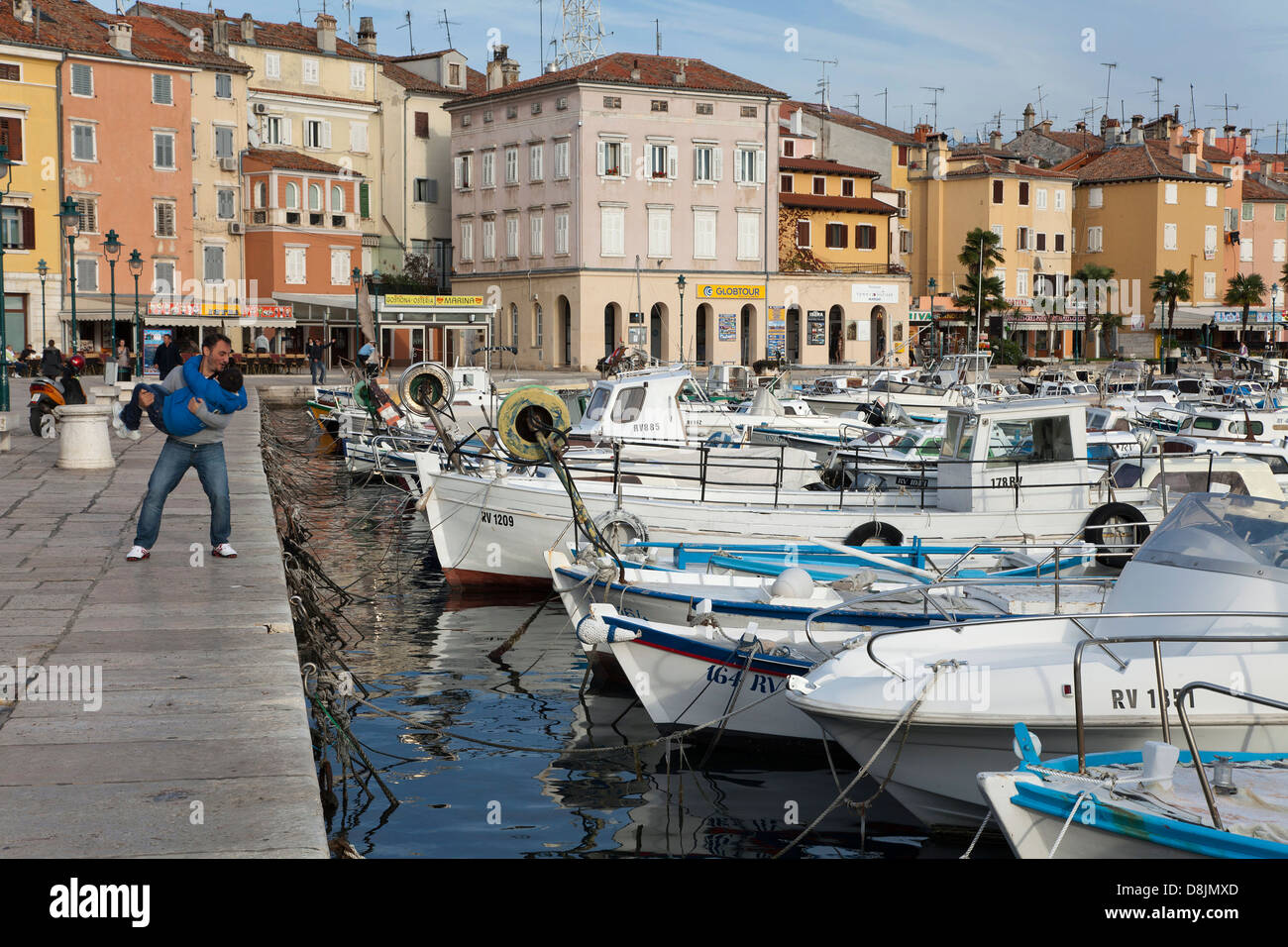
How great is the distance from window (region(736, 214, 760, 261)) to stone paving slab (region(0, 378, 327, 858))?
172 ft

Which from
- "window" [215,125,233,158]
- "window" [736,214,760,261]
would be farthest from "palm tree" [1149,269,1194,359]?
"window" [215,125,233,158]

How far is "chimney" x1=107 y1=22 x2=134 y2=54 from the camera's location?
59.8 m

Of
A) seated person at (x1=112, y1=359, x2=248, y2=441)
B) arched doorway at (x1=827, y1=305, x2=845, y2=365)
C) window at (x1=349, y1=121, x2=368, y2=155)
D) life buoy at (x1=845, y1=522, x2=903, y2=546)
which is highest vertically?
window at (x1=349, y1=121, x2=368, y2=155)

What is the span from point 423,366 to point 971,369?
90.5ft

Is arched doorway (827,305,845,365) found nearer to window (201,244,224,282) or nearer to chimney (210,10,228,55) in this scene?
window (201,244,224,282)

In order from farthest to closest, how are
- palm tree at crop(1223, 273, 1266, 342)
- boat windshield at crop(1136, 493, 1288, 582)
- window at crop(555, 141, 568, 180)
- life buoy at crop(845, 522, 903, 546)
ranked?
palm tree at crop(1223, 273, 1266, 342) < window at crop(555, 141, 568, 180) < life buoy at crop(845, 522, 903, 546) < boat windshield at crop(1136, 493, 1288, 582)

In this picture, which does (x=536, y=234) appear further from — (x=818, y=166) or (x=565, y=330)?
(x=818, y=166)

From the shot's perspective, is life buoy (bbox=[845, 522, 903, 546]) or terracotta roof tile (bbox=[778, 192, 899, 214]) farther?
terracotta roof tile (bbox=[778, 192, 899, 214])

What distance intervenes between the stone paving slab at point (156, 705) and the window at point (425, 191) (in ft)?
198

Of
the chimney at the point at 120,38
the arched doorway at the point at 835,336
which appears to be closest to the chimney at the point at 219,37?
the chimney at the point at 120,38

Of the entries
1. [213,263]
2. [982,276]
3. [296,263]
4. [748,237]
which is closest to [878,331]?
[982,276]
